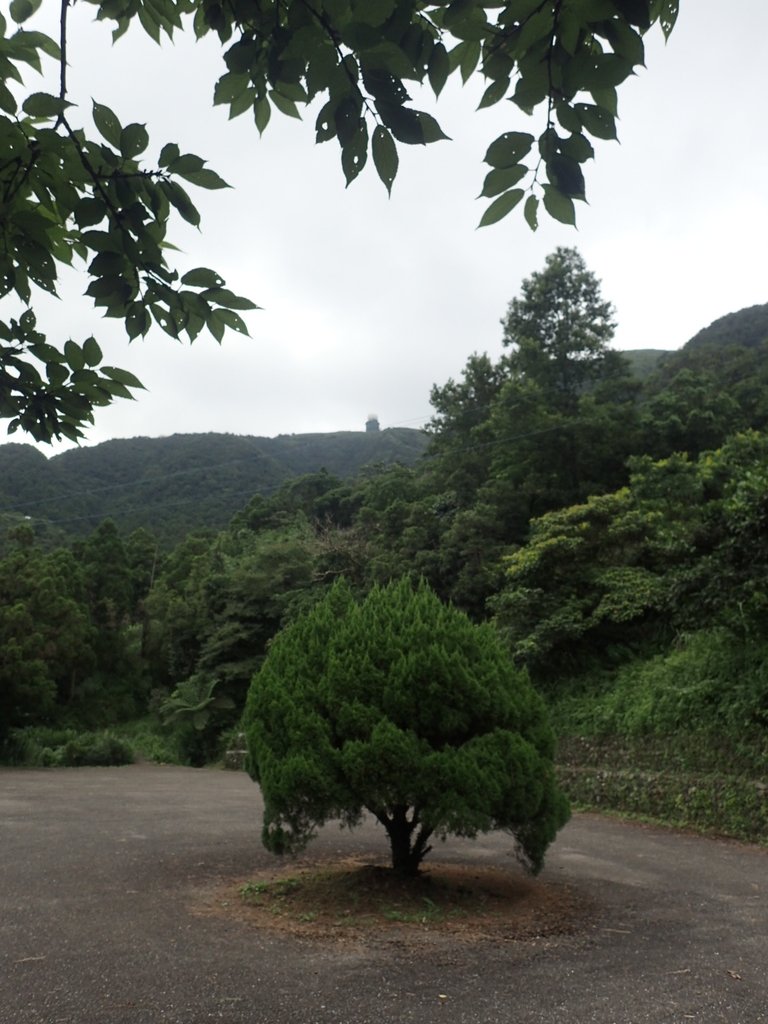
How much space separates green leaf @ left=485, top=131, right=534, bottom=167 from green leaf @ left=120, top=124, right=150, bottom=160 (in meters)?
0.71

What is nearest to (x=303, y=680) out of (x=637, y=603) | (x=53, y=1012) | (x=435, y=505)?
(x=53, y=1012)

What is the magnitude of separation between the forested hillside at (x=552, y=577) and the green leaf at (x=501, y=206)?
5.11m

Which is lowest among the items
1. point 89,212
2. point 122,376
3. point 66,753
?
point 66,753

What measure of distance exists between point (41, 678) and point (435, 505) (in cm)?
1054

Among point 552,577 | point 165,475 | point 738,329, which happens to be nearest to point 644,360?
point 738,329

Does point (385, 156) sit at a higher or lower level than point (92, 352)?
higher

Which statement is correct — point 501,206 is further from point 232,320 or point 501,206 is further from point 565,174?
point 232,320

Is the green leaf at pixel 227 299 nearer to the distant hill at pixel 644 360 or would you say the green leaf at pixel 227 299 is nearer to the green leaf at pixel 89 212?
the green leaf at pixel 89 212

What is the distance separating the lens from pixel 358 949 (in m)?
4.23

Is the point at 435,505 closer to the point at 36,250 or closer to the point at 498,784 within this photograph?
the point at 498,784

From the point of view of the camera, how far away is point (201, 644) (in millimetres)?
22875

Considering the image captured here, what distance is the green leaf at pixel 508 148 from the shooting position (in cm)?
131

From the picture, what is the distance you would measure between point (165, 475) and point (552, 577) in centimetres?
3556

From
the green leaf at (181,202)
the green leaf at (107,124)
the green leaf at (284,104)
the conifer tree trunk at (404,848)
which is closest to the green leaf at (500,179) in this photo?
the green leaf at (284,104)
